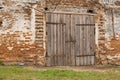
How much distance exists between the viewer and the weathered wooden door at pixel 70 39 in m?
14.5

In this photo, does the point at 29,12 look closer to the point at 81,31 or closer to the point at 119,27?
the point at 81,31

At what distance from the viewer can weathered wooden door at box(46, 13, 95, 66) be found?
1452 centimetres

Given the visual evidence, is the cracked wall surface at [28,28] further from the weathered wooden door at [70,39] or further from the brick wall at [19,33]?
Result: the weathered wooden door at [70,39]

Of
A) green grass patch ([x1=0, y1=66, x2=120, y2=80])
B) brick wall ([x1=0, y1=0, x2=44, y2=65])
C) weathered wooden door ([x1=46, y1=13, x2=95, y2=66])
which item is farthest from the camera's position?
weathered wooden door ([x1=46, y1=13, x2=95, y2=66])

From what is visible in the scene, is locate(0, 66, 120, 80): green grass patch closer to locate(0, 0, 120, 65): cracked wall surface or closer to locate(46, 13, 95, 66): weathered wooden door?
locate(0, 0, 120, 65): cracked wall surface

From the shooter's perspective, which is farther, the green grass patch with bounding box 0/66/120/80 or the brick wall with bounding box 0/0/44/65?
the brick wall with bounding box 0/0/44/65

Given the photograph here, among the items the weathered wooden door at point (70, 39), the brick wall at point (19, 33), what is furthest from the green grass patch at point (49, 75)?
the weathered wooden door at point (70, 39)

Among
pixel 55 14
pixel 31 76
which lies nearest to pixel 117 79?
pixel 31 76

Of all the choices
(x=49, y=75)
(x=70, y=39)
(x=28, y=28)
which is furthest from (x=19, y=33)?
(x=49, y=75)

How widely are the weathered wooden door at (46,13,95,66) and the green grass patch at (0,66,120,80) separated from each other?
2129 millimetres

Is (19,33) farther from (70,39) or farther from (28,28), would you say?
(70,39)

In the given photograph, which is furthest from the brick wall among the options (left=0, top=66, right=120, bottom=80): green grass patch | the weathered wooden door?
(left=0, top=66, right=120, bottom=80): green grass patch

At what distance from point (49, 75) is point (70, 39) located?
11.7 feet

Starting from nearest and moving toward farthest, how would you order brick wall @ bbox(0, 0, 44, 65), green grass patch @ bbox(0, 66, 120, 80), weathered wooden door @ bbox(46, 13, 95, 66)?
green grass patch @ bbox(0, 66, 120, 80) < brick wall @ bbox(0, 0, 44, 65) < weathered wooden door @ bbox(46, 13, 95, 66)
